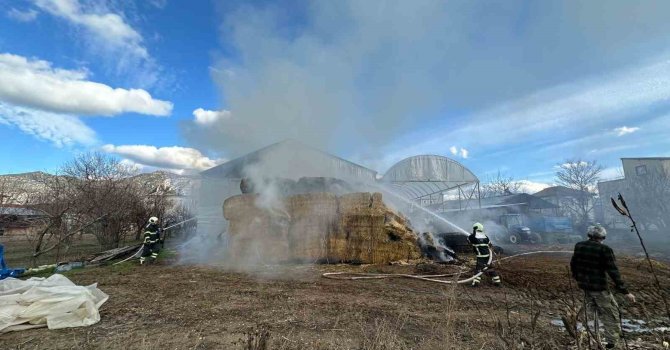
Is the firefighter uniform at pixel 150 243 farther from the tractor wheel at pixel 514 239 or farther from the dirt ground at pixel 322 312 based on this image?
the tractor wheel at pixel 514 239

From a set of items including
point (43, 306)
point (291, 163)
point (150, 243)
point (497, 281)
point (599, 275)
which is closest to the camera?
point (599, 275)

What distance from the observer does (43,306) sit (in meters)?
5.26

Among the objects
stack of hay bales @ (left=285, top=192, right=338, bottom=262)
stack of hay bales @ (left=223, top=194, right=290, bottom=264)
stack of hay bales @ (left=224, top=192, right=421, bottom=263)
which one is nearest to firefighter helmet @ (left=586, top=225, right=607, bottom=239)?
stack of hay bales @ (left=224, top=192, right=421, bottom=263)

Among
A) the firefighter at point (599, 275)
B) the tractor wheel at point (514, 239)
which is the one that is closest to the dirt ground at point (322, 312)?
the firefighter at point (599, 275)

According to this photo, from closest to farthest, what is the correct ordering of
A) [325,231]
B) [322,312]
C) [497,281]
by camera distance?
[322,312]
[497,281]
[325,231]

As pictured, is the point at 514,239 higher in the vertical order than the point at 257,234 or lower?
lower

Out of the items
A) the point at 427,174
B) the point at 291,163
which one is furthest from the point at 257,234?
the point at 427,174

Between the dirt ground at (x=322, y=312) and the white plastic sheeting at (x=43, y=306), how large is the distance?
195mm

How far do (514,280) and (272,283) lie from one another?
260 inches

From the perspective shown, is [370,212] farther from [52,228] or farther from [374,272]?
[52,228]

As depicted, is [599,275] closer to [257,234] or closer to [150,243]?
[257,234]

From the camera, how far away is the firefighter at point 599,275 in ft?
15.9

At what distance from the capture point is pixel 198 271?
1098 centimetres

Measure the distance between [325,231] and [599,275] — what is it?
30.5 feet
